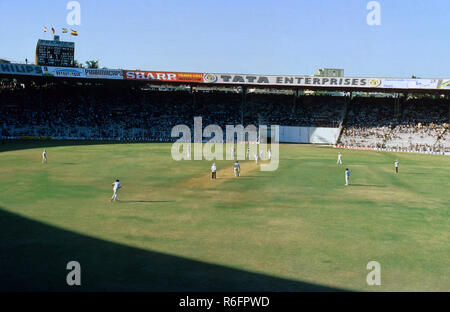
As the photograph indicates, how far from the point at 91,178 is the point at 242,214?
16.6 m

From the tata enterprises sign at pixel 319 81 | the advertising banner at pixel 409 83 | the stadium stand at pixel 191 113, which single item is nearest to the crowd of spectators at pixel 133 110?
the stadium stand at pixel 191 113

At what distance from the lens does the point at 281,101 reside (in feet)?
Result: 307

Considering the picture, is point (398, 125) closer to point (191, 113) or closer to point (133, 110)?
point (191, 113)

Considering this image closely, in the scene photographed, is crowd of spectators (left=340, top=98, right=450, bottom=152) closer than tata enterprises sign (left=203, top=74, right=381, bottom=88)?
Yes

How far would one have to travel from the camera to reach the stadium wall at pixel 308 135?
84.2 meters

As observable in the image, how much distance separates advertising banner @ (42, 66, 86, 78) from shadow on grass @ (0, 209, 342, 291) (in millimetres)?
63713

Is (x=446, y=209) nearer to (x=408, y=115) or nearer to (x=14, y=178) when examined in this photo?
(x=14, y=178)

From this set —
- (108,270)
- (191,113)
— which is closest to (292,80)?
(191,113)

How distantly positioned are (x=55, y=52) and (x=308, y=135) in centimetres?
5280

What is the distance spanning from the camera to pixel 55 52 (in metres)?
81.8

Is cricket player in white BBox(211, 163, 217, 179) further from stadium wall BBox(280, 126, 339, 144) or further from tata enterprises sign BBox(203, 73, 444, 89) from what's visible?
stadium wall BBox(280, 126, 339, 144)

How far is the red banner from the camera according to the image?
7819 centimetres

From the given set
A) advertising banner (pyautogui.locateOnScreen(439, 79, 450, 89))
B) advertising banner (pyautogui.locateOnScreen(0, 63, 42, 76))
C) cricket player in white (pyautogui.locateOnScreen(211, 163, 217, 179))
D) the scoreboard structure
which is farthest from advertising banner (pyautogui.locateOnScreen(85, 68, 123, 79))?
advertising banner (pyautogui.locateOnScreen(439, 79, 450, 89))

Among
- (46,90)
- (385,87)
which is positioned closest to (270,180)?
(385,87)
